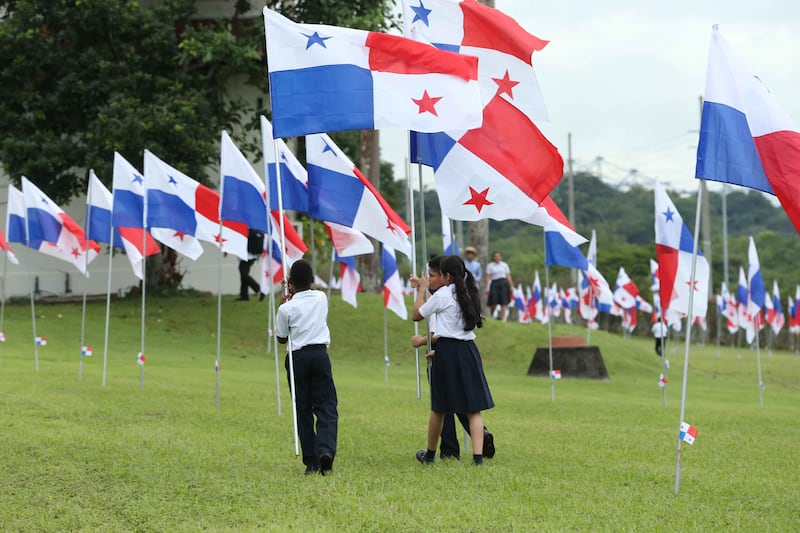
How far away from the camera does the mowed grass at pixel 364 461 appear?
7500 millimetres

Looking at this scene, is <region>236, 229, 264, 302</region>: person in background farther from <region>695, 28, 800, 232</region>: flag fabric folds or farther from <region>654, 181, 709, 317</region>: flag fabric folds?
<region>695, 28, 800, 232</region>: flag fabric folds

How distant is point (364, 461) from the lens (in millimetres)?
9922

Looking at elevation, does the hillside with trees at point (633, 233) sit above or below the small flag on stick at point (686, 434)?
above

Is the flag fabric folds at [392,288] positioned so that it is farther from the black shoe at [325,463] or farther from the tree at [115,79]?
the black shoe at [325,463]

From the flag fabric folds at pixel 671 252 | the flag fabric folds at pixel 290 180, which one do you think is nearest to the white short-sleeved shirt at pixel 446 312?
the flag fabric folds at pixel 290 180

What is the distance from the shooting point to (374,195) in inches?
486

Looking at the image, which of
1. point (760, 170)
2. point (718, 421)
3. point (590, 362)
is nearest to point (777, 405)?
point (590, 362)

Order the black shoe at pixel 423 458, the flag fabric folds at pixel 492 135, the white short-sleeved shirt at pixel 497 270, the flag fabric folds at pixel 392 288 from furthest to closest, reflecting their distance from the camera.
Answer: the white short-sleeved shirt at pixel 497 270
the flag fabric folds at pixel 392 288
the flag fabric folds at pixel 492 135
the black shoe at pixel 423 458

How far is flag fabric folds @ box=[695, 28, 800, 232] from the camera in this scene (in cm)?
830

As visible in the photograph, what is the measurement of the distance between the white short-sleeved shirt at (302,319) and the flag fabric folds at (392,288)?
972cm

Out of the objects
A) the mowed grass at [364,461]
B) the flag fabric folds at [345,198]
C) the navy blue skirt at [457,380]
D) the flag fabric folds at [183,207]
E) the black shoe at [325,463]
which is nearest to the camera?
the mowed grass at [364,461]

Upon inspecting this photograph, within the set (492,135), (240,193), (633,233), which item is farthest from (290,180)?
(633,233)

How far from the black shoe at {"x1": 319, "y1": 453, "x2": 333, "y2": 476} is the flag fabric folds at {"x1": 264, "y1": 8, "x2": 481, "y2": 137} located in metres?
2.97

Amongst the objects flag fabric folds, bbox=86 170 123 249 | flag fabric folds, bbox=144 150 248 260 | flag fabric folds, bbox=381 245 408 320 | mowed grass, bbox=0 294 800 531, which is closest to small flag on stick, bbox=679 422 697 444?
mowed grass, bbox=0 294 800 531
